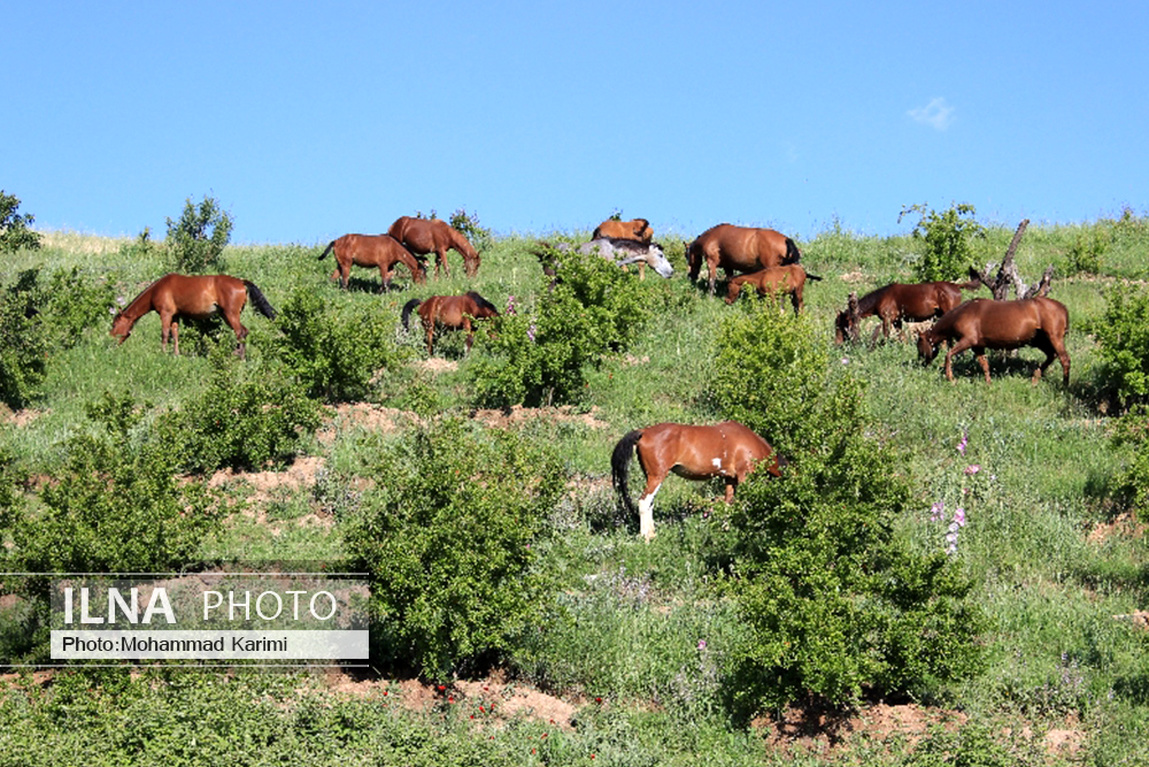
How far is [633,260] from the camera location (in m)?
26.0

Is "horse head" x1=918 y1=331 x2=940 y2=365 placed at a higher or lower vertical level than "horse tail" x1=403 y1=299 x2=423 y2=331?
lower

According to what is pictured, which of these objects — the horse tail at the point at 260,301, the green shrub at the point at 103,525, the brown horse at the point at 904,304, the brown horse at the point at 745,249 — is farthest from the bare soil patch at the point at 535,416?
the brown horse at the point at 745,249

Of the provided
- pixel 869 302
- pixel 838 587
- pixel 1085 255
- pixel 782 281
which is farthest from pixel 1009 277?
pixel 838 587

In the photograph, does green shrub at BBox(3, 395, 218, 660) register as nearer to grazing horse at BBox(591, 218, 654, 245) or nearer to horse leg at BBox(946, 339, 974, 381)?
horse leg at BBox(946, 339, 974, 381)

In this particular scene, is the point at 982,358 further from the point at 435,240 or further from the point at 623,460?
the point at 435,240

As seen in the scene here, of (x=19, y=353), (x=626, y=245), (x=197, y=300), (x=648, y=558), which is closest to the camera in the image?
(x=648, y=558)

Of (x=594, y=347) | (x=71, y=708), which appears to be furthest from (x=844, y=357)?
(x=71, y=708)

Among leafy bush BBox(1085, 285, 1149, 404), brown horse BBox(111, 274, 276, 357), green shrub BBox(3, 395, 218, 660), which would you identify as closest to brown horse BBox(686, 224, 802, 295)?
leafy bush BBox(1085, 285, 1149, 404)

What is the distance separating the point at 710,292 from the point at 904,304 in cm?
423

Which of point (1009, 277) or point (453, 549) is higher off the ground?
point (1009, 277)

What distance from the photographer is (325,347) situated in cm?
1889

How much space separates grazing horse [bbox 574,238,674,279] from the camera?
26.8 m

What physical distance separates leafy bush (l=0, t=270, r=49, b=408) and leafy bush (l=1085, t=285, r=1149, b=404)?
14771 millimetres

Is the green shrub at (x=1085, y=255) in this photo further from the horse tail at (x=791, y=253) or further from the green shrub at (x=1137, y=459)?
the green shrub at (x=1137, y=459)
